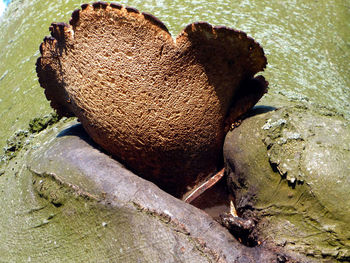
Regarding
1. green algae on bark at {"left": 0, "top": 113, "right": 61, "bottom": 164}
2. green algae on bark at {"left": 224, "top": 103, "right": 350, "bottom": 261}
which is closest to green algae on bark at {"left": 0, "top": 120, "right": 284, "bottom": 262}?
green algae on bark at {"left": 224, "top": 103, "right": 350, "bottom": 261}

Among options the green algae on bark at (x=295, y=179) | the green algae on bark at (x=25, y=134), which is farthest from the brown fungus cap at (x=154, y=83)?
the green algae on bark at (x=25, y=134)

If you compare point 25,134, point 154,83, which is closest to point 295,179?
point 154,83

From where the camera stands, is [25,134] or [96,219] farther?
[25,134]

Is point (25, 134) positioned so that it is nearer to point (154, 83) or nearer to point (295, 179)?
point (154, 83)

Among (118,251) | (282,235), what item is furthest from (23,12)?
(282,235)

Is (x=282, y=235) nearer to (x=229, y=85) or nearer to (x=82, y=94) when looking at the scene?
(x=229, y=85)

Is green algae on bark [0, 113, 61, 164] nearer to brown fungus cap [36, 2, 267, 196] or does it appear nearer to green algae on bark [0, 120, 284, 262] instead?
green algae on bark [0, 120, 284, 262]
